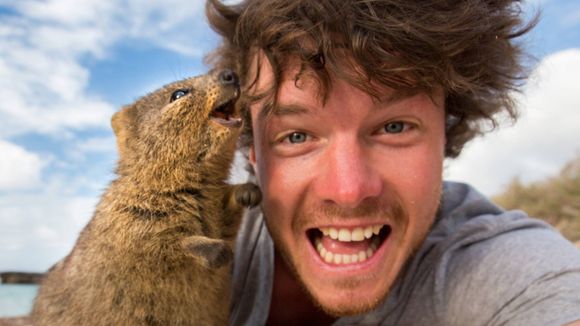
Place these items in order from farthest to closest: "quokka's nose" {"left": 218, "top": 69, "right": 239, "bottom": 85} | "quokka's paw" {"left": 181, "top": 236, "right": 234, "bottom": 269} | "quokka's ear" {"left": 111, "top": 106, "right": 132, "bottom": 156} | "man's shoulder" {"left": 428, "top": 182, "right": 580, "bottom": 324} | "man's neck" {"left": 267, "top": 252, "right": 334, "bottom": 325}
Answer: "man's neck" {"left": 267, "top": 252, "right": 334, "bottom": 325} → "quokka's ear" {"left": 111, "top": 106, "right": 132, "bottom": 156} → "quokka's nose" {"left": 218, "top": 69, "right": 239, "bottom": 85} → "quokka's paw" {"left": 181, "top": 236, "right": 234, "bottom": 269} → "man's shoulder" {"left": 428, "top": 182, "right": 580, "bottom": 324}

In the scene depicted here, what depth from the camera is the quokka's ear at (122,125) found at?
4004 millimetres

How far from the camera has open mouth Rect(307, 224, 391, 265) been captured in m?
3.49

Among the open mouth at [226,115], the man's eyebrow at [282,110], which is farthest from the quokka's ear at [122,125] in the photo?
the man's eyebrow at [282,110]

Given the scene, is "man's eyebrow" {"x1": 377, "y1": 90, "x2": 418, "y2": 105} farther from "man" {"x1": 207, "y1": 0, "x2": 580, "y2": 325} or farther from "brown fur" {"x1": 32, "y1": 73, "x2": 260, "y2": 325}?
"brown fur" {"x1": 32, "y1": 73, "x2": 260, "y2": 325}

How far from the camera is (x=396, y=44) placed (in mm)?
3516

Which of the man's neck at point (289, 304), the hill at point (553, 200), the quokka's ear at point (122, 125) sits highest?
the hill at point (553, 200)

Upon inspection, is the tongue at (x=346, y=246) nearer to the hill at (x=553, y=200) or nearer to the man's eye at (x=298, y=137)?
the man's eye at (x=298, y=137)

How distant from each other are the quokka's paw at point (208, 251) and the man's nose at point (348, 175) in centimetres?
69

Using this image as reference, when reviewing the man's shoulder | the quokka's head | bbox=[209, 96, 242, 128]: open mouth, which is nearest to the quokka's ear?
the quokka's head

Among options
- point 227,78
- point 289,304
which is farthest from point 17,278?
point 227,78

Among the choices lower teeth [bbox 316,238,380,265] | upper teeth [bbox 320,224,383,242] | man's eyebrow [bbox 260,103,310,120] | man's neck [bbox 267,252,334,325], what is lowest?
man's neck [bbox 267,252,334,325]

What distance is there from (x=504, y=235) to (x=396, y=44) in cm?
143

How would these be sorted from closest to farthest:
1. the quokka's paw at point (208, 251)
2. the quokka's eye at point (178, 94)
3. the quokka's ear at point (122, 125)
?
the quokka's paw at point (208, 251) < the quokka's eye at point (178, 94) < the quokka's ear at point (122, 125)

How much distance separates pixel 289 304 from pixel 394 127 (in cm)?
179
